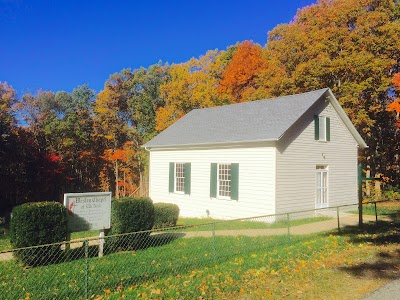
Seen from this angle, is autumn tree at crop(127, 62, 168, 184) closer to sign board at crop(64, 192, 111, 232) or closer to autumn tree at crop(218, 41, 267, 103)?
autumn tree at crop(218, 41, 267, 103)

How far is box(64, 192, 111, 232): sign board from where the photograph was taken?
9125 mm

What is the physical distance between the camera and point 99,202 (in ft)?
31.4

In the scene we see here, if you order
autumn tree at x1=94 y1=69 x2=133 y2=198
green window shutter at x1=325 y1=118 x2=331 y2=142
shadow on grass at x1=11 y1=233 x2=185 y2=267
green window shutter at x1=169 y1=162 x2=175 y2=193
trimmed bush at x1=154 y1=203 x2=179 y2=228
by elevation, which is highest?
autumn tree at x1=94 y1=69 x2=133 y2=198

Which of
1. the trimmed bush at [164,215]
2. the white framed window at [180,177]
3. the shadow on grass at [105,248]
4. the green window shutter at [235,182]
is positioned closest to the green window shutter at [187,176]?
the white framed window at [180,177]

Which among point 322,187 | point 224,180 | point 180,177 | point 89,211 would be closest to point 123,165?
point 180,177

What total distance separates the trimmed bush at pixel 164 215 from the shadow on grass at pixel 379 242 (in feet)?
21.7

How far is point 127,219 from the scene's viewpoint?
32.9ft

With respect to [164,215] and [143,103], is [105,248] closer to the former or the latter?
[164,215]

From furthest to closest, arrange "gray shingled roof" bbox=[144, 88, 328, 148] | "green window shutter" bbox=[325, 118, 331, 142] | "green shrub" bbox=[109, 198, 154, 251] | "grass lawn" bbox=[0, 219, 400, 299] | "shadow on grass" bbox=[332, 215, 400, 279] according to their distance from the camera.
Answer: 1. "green window shutter" bbox=[325, 118, 331, 142]
2. "gray shingled roof" bbox=[144, 88, 328, 148]
3. "green shrub" bbox=[109, 198, 154, 251]
4. "shadow on grass" bbox=[332, 215, 400, 279]
5. "grass lawn" bbox=[0, 219, 400, 299]

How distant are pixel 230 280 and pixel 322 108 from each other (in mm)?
13607

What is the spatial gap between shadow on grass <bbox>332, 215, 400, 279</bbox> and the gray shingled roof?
5083mm

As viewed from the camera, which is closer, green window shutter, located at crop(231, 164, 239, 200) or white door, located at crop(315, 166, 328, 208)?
green window shutter, located at crop(231, 164, 239, 200)

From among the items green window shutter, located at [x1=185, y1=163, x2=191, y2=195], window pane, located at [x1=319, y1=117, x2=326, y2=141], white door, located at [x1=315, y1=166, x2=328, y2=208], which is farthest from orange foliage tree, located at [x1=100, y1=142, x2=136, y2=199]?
window pane, located at [x1=319, y1=117, x2=326, y2=141]

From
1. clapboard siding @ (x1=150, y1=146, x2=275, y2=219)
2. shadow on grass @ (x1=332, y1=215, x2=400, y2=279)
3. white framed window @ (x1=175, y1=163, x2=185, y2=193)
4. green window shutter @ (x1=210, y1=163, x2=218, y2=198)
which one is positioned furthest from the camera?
white framed window @ (x1=175, y1=163, x2=185, y2=193)
